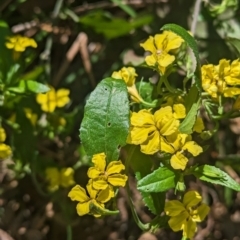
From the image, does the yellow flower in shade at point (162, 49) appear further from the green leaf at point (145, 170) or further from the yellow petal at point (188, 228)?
the yellow petal at point (188, 228)

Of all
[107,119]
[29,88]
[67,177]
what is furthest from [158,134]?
[67,177]

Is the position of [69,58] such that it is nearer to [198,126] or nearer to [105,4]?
[105,4]

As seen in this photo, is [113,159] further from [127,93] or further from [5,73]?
[5,73]

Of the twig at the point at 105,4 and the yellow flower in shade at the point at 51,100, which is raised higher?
the twig at the point at 105,4

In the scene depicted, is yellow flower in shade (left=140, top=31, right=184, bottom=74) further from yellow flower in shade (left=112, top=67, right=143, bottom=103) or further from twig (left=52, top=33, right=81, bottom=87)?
twig (left=52, top=33, right=81, bottom=87)

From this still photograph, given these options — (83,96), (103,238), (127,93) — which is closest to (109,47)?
(83,96)

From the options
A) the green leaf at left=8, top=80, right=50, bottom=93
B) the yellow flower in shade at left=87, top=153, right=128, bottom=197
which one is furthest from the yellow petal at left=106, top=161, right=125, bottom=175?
the green leaf at left=8, top=80, right=50, bottom=93

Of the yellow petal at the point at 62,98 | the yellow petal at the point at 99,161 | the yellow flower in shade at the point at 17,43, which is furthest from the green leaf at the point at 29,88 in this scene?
the yellow petal at the point at 99,161
